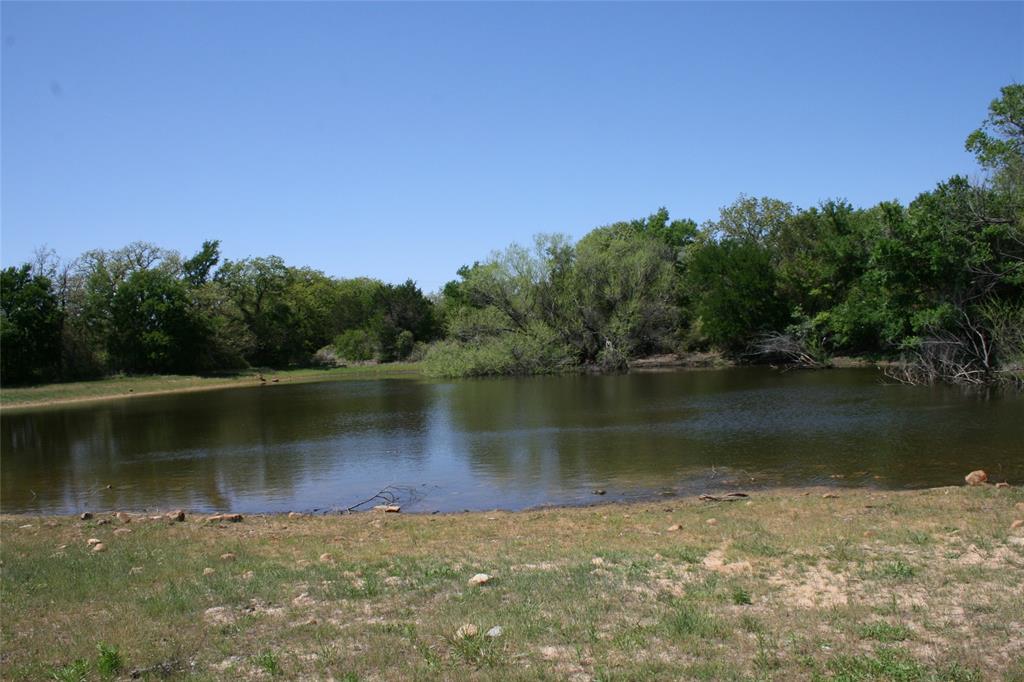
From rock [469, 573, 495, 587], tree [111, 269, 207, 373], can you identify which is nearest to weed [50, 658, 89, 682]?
rock [469, 573, 495, 587]

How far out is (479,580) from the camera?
8.45 meters

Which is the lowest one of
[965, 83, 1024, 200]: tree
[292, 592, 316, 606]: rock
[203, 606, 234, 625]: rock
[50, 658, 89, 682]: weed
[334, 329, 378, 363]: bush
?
[292, 592, 316, 606]: rock

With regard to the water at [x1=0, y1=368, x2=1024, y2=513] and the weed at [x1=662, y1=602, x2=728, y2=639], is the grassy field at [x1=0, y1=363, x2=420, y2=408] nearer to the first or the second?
the water at [x1=0, y1=368, x2=1024, y2=513]

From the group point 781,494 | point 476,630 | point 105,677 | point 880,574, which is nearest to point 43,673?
point 105,677

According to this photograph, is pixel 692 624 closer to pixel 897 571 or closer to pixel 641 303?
pixel 897 571

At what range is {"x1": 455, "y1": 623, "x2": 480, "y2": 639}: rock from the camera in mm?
6529

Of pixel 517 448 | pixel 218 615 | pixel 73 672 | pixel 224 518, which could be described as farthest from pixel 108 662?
pixel 517 448

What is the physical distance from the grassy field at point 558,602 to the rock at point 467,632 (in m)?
0.03

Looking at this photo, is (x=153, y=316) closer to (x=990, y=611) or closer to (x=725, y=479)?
(x=725, y=479)

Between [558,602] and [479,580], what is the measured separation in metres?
1.33

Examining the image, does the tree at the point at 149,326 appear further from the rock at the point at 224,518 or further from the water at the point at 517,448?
the rock at the point at 224,518

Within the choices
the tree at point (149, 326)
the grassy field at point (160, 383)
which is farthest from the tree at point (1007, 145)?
the tree at point (149, 326)

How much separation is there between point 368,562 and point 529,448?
1369cm

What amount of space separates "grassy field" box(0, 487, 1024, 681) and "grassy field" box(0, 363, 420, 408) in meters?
49.2
